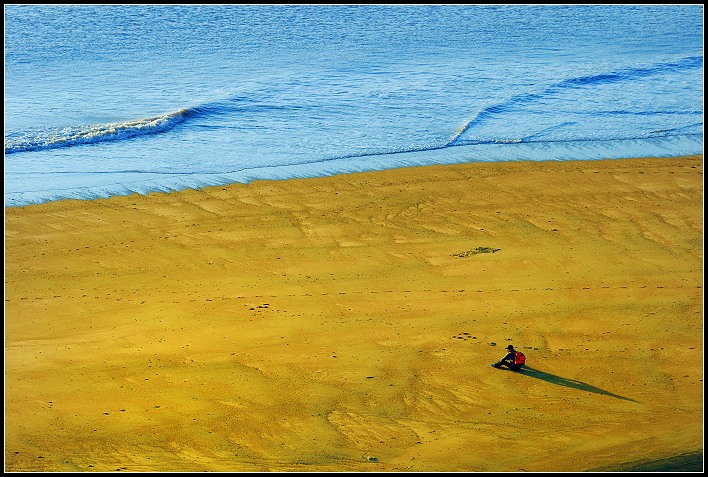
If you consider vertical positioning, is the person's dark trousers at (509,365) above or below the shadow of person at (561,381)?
above

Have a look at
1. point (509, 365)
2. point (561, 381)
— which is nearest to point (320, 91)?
point (509, 365)

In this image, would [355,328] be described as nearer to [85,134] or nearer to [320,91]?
[85,134]

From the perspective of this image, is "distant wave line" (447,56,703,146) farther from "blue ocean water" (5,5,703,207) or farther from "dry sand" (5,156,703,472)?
"dry sand" (5,156,703,472)

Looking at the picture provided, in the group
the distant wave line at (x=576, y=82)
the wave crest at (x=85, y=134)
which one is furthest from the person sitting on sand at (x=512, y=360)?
the wave crest at (x=85, y=134)

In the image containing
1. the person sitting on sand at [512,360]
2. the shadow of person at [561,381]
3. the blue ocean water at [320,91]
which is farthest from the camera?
the blue ocean water at [320,91]

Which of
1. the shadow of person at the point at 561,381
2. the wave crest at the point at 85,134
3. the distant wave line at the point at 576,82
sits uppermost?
the wave crest at the point at 85,134

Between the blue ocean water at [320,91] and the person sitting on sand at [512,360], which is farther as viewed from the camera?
the blue ocean water at [320,91]

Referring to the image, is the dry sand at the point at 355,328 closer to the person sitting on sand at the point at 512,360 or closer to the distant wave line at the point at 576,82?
the person sitting on sand at the point at 512,360

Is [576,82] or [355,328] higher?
[355,328]
